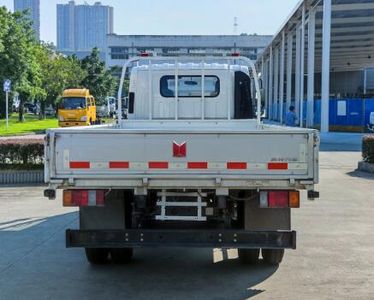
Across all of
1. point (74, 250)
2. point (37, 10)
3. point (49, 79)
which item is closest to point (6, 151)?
point (74, 250)

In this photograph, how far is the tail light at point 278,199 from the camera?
19.6 feet

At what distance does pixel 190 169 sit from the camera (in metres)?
5.78

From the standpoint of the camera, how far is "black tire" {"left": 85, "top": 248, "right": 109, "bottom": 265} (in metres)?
6.99

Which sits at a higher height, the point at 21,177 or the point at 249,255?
the point at 21,177

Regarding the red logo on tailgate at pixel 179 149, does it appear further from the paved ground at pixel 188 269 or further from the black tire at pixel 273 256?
the black tire at pixel 273 256

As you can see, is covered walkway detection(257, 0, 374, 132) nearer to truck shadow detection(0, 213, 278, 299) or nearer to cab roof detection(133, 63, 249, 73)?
cab roof detection(133, 63, 249, 73)

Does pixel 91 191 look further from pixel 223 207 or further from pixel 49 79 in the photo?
pixel 49 79

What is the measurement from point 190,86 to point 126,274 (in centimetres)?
353

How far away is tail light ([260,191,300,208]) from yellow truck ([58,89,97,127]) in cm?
3349

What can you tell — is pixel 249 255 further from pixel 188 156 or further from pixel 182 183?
pixel 188 156

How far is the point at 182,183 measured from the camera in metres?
5.81

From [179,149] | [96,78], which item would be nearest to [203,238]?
[179,149]

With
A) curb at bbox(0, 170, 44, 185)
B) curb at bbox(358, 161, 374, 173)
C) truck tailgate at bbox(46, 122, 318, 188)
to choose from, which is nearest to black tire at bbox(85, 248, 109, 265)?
truck tailgate at bbox(46, 122, 318, 188)

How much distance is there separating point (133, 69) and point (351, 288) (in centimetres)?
498
